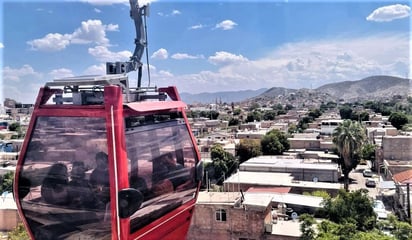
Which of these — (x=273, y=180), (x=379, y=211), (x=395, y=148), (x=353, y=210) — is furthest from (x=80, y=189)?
(x=395, y=148)

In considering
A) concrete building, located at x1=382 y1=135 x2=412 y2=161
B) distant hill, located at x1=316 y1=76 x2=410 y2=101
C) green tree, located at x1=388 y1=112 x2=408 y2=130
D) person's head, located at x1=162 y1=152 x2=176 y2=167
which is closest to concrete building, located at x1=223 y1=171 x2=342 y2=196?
concrete building, located at x1=382 y1=135 x2=412 y2=161

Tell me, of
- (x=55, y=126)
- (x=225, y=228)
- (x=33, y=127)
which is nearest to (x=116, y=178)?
(x=55, y=126)

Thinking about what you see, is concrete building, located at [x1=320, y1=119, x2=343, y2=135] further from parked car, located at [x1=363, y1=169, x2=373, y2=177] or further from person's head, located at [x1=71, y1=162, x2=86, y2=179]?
person's head, located at [x1=71, y1=162, x2=86, y2=179]

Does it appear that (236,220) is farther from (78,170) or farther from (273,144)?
(273,144)

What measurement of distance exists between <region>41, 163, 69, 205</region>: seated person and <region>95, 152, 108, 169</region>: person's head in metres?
0.17

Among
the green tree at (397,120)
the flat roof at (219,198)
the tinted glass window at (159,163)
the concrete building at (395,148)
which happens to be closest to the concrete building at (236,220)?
the flat roof at (219,198)

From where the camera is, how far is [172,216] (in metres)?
1.90

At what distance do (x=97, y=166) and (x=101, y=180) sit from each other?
60 millimetres

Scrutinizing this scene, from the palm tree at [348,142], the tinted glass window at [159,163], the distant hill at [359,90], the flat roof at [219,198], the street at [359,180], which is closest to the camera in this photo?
the tinted glass window at [159,163]

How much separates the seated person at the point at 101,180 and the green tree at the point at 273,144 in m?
12.5

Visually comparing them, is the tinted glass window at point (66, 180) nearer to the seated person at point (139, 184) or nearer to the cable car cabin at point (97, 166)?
the cable car cabin at point (97, 166)

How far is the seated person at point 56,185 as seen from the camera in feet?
5.10

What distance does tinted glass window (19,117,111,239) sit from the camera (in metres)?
1.49

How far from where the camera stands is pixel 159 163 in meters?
1.74
